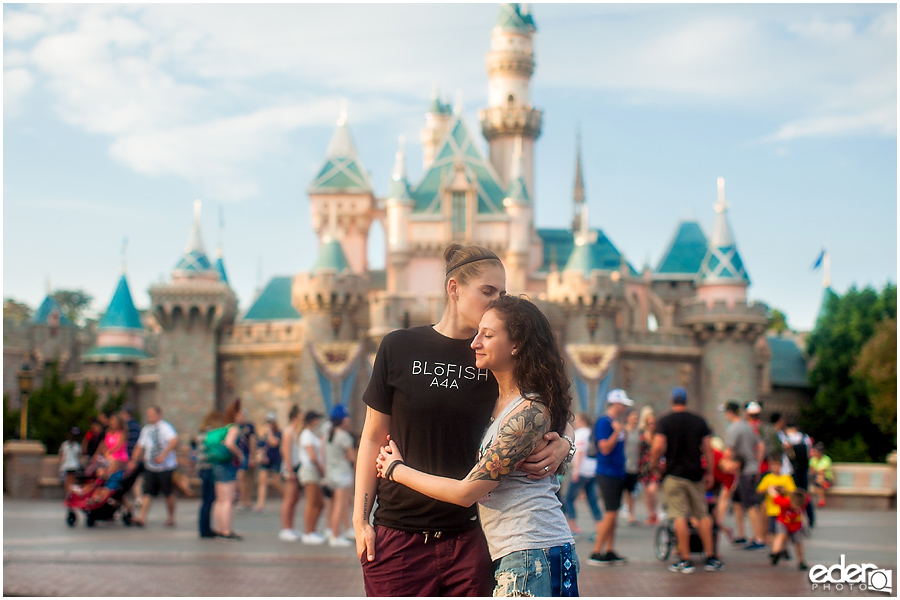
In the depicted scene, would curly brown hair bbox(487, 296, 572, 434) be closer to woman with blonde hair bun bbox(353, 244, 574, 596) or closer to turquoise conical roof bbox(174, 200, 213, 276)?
woman with blonde hair bun bbox(353, 244, 574, 596)

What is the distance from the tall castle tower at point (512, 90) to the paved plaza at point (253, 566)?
26196 millimetres

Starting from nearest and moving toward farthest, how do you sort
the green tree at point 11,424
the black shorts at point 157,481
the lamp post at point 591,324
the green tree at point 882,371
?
the black shorts at point 157,481 < the green tree at point 11,424 < the lamp post at point 591,324 < the green tree at point 882,371

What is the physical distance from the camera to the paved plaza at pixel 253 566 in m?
7.02

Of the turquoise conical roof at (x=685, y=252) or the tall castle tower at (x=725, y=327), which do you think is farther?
the turquoise conical roof at (x=685, y=252)

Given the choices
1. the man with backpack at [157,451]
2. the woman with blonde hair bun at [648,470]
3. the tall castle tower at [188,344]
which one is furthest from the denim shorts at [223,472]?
the tall castle tower at [188,344]

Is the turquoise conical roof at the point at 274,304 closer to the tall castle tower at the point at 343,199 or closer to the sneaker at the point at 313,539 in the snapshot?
the tall castle tower at the point at 343,199

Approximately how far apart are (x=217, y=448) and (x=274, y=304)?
1265 inches

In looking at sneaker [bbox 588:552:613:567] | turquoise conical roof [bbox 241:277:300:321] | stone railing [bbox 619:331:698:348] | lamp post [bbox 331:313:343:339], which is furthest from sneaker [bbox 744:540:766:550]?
turquoise conical roof [bbox 241:277:300:321]

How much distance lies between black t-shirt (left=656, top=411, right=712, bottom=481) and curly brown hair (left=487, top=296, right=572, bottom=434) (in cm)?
516

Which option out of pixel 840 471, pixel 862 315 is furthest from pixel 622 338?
pixel 840 471

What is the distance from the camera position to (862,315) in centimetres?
3912

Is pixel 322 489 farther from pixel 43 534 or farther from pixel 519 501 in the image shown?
pixel 519 501

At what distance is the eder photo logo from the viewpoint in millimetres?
6852

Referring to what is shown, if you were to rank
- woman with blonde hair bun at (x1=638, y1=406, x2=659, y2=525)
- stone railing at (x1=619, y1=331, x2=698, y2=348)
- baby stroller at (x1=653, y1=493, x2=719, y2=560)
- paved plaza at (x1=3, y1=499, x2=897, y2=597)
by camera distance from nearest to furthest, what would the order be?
paved plaza at (x1=3, y1=499, x2=897, y2=597), baby stroller at (x1=653, y1=493, x2=719, y2=560), woman with blonde hair bun at (x1=638, y1=406, x2=659, y2=525), stone railing at (x1=619, y1=331, x2=698, y2=348)
